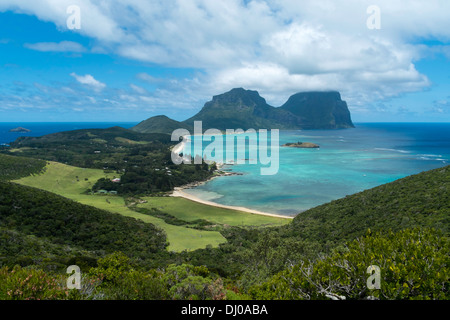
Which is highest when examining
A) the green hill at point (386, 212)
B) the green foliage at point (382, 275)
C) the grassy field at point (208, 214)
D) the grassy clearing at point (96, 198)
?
the green foliage at point (382, 275)

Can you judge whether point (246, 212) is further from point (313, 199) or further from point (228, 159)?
point (228, 159)

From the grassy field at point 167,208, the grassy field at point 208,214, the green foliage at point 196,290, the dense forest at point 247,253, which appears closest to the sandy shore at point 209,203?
the grassy field at point 208,214

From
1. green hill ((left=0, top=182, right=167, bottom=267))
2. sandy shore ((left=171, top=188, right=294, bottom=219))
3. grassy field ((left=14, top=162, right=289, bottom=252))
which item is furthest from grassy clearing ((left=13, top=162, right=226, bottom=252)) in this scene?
sandy shore ((left=171, top=188, right=294, bottom=219))

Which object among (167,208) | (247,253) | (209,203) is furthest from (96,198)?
(247,253)

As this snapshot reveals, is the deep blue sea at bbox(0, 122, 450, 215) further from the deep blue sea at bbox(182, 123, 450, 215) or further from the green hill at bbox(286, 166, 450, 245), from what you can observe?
the green hill at bbox(286, 166, 450, 245)

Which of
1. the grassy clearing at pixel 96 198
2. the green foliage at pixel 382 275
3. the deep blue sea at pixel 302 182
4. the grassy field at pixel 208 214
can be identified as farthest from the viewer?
the deep blue sea at pixel 302 182

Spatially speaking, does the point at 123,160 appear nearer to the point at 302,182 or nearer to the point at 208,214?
the point at 302,182

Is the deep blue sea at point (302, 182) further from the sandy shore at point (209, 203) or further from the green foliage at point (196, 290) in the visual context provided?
the green foliage at point (196, 290)

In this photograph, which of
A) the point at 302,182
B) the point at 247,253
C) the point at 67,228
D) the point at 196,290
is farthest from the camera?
the point at 302,182
